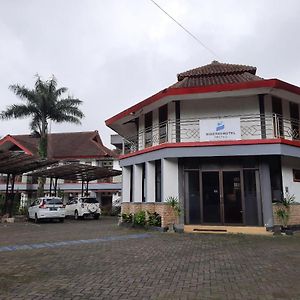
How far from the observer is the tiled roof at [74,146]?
38.8m

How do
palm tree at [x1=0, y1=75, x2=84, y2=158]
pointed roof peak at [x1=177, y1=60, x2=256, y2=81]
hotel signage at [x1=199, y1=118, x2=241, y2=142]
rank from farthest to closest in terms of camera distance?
palm tree at [x1=0, y1=75, x2=84, y2=158] → pointed roof peak at [x1=177, y1=60, x2=256, y2=81] → hotel signage at [x1=199, y1=118, x2=241, y2=142]

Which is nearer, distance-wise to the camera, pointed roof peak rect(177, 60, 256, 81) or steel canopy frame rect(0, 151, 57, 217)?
pointed roof peak rect(177, 60, 256, 81)

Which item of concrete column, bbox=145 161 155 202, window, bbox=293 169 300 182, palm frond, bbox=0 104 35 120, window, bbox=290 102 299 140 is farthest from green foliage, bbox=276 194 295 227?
palm frond, bbox=0 104 35 120

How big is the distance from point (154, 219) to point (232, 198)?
3.52m

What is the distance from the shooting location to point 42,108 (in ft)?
100

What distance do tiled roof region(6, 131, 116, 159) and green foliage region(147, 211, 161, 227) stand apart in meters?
23.5

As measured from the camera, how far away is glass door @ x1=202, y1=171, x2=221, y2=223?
47.4 feet

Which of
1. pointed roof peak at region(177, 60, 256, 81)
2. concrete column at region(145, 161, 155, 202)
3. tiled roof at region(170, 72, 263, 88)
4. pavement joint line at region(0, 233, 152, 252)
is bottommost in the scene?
pavement joint line at region(0, 233, 152, 252)

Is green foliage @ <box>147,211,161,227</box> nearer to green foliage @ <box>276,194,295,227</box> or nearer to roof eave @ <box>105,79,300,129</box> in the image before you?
green foliage @ <box>276,194,295,227</box>

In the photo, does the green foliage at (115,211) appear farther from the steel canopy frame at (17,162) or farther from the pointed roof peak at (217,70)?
the pointed roof peak at (217,70)

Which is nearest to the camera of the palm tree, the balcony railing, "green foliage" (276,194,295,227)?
"green foliage" (276,194,295,227)

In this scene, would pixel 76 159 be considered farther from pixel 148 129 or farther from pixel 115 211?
pixel 148 129

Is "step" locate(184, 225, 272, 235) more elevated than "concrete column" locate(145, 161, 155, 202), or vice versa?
"concrete column" locate(145, 161, 155, 202)

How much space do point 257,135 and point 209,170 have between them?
2.58 metres
